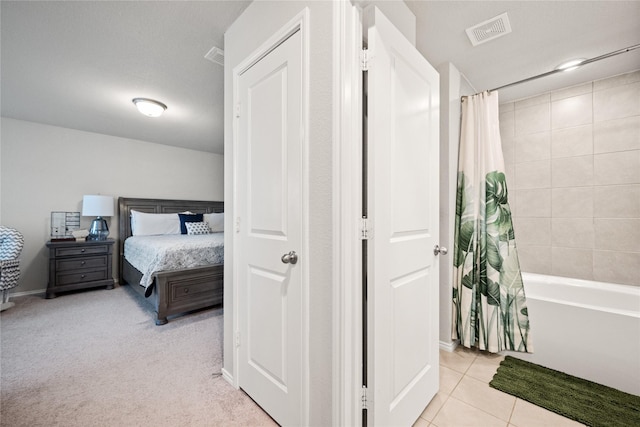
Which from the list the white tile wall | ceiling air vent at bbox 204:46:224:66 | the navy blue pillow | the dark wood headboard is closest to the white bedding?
the navy blue pillow

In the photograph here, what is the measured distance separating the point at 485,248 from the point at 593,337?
31.5 inches

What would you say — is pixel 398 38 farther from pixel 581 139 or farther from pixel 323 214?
pixel 581 139

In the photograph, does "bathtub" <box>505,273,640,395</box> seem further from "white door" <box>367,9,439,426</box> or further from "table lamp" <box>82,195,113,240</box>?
"table lamp" <box>82,195,113,240</box>

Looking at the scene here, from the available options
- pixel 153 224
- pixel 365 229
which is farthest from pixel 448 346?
pixel 153 224

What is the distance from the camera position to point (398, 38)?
1258 mm

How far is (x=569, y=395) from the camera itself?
5.21ft

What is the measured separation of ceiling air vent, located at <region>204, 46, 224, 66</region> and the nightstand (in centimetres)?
322

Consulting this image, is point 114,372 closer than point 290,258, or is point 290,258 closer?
point 290,258

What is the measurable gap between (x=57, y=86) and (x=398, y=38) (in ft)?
10.8

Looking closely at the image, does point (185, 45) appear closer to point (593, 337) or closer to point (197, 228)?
point (197, 228)

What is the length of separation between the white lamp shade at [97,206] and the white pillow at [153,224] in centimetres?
32

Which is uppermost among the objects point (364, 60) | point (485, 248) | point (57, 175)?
point (364, 60)

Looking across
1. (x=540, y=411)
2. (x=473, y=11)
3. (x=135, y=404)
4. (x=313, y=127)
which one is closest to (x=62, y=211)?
(x=135, y=404)

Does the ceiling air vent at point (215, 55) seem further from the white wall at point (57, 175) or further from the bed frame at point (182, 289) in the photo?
the white wall at point (57, 175)
